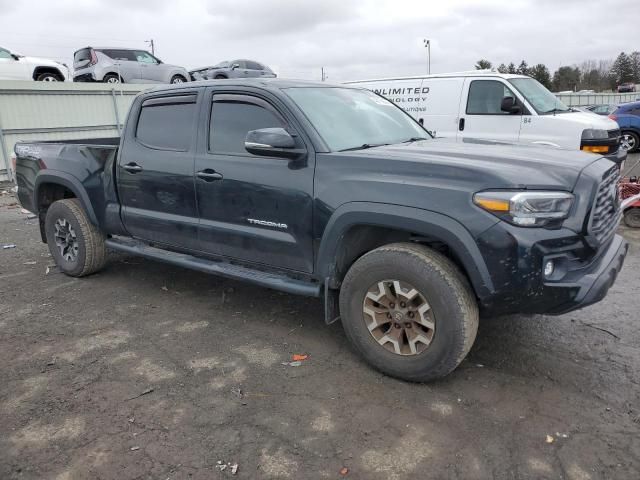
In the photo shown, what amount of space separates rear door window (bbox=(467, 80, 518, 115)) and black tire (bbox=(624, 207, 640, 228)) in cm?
226

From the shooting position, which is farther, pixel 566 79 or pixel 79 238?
pixel 566 79

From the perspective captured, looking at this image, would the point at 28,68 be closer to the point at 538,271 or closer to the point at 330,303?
the point at 330,303

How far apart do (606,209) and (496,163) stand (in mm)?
802

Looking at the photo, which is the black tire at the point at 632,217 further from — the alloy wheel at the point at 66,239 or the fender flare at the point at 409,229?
the alloy wheel at the point at 66,239

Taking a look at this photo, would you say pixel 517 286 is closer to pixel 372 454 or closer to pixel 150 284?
pixel 372 454

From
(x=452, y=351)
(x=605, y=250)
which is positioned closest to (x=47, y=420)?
(x=452, y=351)

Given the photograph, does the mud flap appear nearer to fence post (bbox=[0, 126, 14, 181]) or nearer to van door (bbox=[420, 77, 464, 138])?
van door (bbox=[420, 77, 464, 138])

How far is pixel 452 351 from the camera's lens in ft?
9.72

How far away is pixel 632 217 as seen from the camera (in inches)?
272

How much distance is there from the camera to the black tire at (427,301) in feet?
9.58

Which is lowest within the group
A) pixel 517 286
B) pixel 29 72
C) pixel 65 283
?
pixel 65 283

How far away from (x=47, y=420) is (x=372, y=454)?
1.81 metres

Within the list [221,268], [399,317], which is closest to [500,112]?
[221,268]

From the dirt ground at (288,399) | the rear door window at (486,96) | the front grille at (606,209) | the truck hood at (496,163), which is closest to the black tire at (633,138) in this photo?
the rear door window at (486,96)
